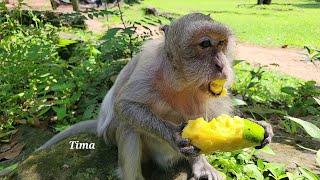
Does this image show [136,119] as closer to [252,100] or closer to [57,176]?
[57,176]

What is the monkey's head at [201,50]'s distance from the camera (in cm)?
338

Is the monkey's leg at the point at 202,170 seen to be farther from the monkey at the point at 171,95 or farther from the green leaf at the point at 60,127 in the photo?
the green leaf at the point at 60,127

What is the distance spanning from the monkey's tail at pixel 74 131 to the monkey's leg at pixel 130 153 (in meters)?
0.95

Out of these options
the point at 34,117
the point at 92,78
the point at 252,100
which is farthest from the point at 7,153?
the point at 252,100

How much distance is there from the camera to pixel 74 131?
4.69 meters

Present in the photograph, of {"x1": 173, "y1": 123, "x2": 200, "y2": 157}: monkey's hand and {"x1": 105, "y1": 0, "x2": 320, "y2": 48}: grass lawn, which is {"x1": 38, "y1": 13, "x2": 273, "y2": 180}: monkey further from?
{"x1": 105, "y1": 0, "x2": 320, "y2": 48}: grass lawn

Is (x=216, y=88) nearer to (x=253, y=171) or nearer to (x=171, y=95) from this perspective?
(x=171, y=95)

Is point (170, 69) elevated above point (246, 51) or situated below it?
above

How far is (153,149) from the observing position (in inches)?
158

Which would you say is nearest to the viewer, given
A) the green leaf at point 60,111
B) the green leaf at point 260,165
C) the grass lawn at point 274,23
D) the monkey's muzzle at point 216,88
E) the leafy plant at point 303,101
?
the monkey's muzzle at point 216,88

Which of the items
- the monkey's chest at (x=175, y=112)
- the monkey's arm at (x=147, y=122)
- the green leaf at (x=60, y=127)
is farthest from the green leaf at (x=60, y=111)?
the monkey's chest at (x=175, y=112)

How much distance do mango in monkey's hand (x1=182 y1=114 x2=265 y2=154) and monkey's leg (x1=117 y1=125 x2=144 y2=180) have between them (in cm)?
60

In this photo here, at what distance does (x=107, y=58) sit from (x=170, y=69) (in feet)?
10.6

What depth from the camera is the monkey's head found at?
3.38 m
